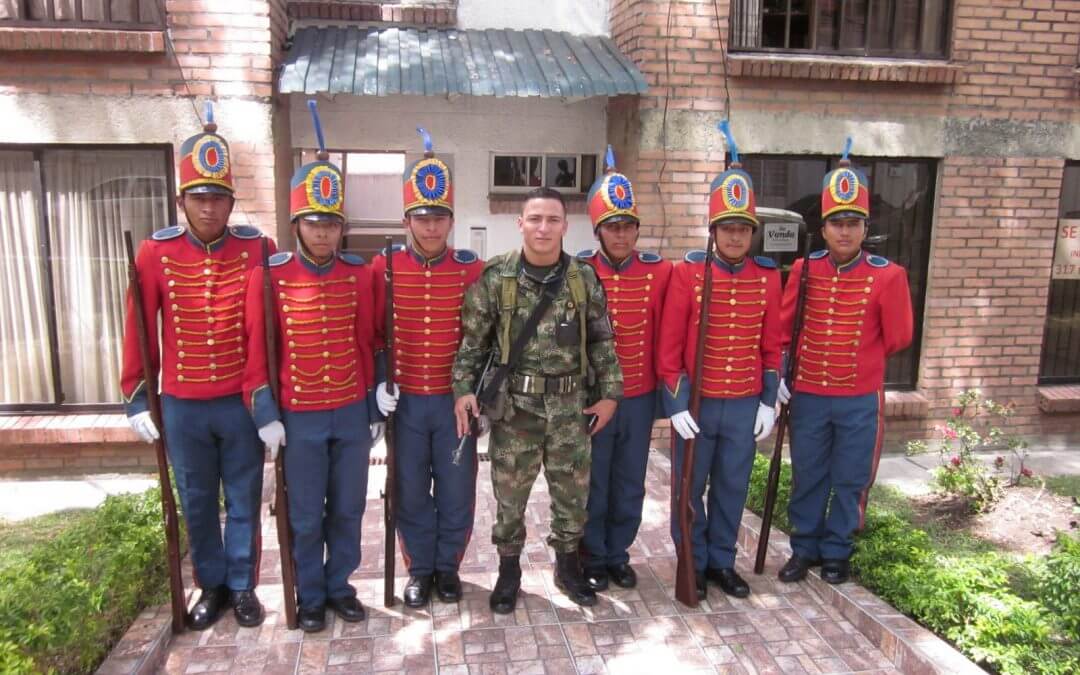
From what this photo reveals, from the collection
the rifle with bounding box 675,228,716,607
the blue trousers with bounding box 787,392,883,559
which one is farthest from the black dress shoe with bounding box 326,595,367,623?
the blue trousers with bounding box 787,392,883,559

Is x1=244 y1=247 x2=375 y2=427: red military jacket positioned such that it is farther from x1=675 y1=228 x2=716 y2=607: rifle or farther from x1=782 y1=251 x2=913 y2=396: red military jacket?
x1=782 y1=251 x2=913 y2=396: red military jacket

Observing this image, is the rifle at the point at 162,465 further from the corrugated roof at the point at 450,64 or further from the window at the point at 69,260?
the window at the point at 69,260

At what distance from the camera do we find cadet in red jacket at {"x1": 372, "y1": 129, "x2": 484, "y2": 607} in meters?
3.88

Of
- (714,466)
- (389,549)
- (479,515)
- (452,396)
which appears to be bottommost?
(479,515)

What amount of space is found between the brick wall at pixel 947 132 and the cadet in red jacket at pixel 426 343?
2.99 meters

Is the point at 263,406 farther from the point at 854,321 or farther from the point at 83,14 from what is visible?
the point at 83,14

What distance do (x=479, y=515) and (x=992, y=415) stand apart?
4.91 meters

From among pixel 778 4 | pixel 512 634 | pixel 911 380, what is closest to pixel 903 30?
pixel 778 4

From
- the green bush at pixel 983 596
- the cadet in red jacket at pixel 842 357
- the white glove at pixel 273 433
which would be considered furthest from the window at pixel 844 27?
the white glove at pixel 273 433

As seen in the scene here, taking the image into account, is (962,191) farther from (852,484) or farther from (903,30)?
(852,484)

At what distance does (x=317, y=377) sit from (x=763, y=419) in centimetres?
226

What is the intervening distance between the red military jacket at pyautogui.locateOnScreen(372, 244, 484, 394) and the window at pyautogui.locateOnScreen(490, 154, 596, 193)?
10.1 feet

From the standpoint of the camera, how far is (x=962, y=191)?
697 centimetres

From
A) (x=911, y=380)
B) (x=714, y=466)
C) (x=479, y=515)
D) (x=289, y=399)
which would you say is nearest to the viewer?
(x=289, y=399)
